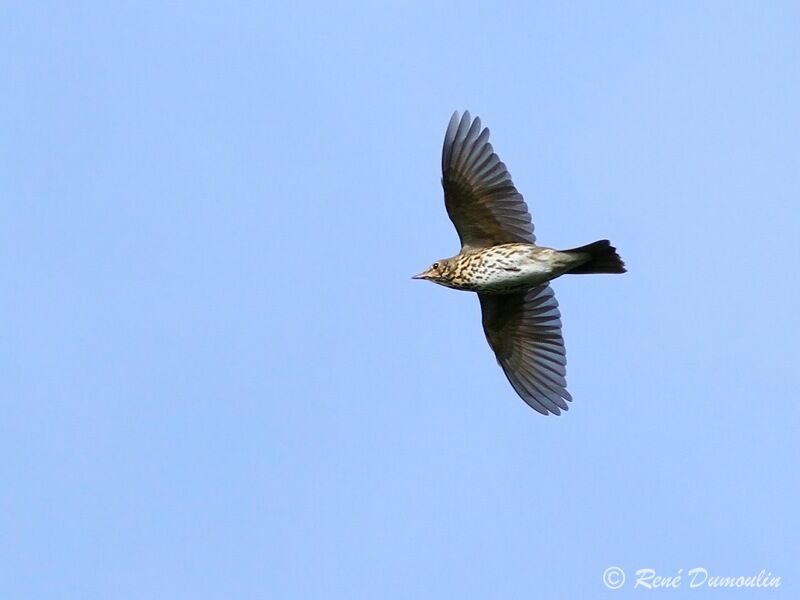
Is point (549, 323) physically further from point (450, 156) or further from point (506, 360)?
point (450, 156)

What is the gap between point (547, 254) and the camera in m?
14.5

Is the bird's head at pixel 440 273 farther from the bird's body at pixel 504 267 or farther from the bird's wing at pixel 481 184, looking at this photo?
the bird's wing at pixel 481 184

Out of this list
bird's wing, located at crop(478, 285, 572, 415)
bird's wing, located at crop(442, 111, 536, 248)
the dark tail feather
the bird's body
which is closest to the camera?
the dark tail feather

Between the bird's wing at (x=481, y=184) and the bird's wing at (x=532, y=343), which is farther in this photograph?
the bird's wing at (x=532, y=343)

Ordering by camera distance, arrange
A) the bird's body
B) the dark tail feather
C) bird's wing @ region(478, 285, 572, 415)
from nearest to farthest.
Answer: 1. the dark tail feather
2. the bird's body
3. bird's wing @ region(478, 285, 572, 415)

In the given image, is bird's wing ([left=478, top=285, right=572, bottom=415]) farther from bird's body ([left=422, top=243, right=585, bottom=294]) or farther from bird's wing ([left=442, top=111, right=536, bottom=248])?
bird's wing ([left=442, top=111, right=536, bottom=248])

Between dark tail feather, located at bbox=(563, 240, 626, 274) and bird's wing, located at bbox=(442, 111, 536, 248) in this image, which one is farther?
bird's wing, located at bbox=(442, 111, 536, 248)

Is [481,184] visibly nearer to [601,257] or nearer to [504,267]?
[504,267]

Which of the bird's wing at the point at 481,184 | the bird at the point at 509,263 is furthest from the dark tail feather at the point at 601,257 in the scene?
the bird's wing at the point at 481,184

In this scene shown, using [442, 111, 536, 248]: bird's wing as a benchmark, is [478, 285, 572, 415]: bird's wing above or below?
below

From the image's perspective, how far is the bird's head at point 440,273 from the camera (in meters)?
15.2

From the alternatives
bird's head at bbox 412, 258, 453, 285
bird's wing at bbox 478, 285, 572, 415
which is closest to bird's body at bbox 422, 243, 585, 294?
bird's head at bbox 412, 258, 453, 285

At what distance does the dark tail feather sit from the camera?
14180mm

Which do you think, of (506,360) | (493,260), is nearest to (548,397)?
(506,360)
